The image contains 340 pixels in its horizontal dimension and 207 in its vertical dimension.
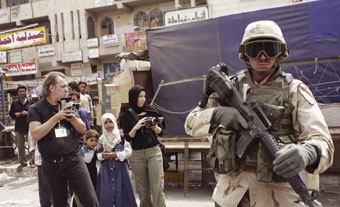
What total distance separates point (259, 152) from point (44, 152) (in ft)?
7.20

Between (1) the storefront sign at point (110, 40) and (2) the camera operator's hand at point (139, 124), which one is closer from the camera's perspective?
(2) the camera operator's hand at point (139, 124)

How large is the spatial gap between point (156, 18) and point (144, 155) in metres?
17.2

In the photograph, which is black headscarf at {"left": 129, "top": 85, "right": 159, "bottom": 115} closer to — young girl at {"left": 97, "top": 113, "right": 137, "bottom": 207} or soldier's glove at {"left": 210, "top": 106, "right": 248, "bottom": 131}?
young girl at {"left": 97, "top": 113, "right": 137, "bottom": 207}

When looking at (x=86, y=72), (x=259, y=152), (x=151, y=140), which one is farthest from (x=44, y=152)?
(x=86, y=72)

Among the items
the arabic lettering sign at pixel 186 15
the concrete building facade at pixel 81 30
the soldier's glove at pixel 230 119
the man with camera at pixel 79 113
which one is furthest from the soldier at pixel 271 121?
the concrete building facade at pixel 81 30

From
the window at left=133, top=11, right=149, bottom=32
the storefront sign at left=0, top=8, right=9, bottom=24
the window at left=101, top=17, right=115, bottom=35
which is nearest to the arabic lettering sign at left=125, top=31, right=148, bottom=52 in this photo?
the window at left=133, top=11, right=149, bottom=32

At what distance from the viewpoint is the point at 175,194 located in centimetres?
562

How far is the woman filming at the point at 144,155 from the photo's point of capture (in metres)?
3.95

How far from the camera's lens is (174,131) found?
20.7 ft

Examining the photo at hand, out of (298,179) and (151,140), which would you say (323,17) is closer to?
(151,140)

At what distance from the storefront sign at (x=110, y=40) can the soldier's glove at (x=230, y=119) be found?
1853 cm

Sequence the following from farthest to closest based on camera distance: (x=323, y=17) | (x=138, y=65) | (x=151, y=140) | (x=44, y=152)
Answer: (x=138, y=65) → (x=323, y=17) → (x=151, y=140) → (x=44, y=152)

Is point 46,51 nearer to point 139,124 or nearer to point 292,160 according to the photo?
point 139,124

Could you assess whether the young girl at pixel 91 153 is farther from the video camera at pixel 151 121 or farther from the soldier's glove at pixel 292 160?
the soldier's glove at pixel 292 160
